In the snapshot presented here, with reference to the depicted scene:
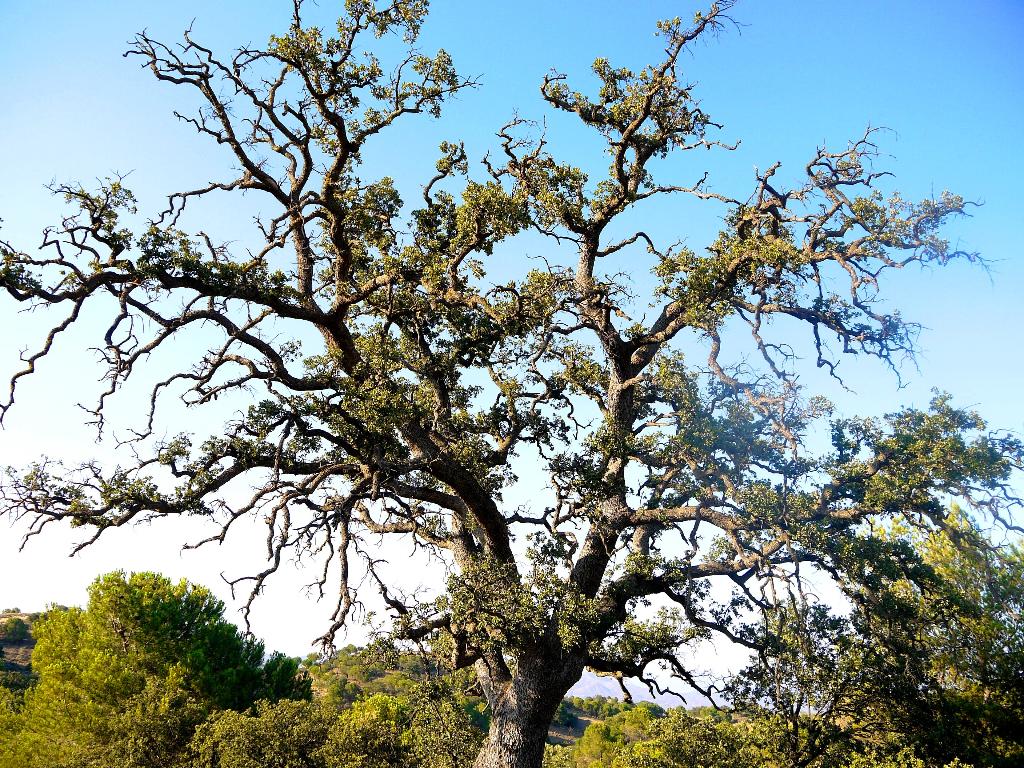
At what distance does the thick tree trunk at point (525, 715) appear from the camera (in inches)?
397

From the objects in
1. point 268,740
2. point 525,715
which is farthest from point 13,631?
point 525,715

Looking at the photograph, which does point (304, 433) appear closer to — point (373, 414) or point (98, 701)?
point (373, 414)

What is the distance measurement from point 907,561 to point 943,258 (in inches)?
206

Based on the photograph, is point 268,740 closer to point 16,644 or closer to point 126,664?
point 126,664

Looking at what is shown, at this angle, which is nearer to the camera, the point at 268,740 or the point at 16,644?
the point at 268,740

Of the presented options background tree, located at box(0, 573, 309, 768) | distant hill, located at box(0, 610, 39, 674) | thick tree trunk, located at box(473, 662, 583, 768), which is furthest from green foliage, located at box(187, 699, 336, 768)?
distant hill, located at box(0, 610, 39, 674)

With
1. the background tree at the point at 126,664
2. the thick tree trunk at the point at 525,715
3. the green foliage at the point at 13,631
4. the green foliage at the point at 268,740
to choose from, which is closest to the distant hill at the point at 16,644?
the green foliage at the point at 13,631

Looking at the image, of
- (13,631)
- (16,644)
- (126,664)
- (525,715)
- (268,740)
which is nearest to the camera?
(525,715)

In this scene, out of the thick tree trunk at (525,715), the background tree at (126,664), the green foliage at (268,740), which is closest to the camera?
the thick tree trunk at (525,715)

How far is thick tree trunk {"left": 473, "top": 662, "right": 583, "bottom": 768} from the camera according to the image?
1009cm

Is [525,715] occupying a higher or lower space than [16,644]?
higher

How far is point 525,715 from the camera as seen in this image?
1034cm

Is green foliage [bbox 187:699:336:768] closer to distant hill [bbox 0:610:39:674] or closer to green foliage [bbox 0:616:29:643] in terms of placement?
distant hill [bbox 0:610:39:674]

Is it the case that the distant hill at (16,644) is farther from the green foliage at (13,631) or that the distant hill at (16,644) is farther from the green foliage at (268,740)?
the green foliage at (268,740)
